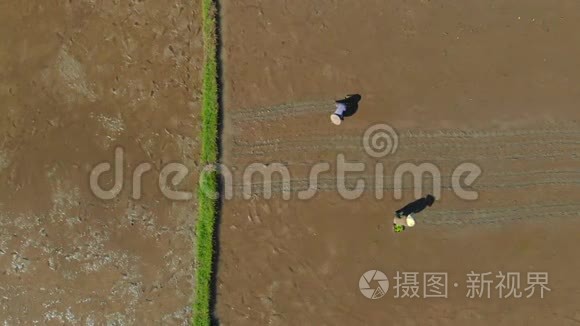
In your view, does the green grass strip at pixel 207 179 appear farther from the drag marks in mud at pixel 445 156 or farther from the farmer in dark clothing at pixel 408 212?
the farmer in dark clothing at pixel 408 212

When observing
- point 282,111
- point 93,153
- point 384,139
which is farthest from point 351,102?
point 93,153

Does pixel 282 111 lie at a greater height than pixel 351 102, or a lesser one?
lesser

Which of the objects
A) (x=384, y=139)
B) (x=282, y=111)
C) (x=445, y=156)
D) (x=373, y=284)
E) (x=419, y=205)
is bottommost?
(x=373, y=284)

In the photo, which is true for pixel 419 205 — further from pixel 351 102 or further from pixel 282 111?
pixel 282 111

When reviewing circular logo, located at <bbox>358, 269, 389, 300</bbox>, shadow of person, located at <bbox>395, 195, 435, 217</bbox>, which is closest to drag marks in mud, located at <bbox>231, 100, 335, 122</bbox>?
shadow of person, located at <bbox>395, 195, 435, 217</bbox>

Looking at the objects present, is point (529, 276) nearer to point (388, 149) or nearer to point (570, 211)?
point (570, 211)

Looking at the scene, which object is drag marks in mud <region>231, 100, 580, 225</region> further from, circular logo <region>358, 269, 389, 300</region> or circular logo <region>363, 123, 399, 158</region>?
circular logo <region>358, 269, 389, 300</region>

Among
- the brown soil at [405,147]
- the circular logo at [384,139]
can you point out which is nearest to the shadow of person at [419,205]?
the brown soil at [405,147]
